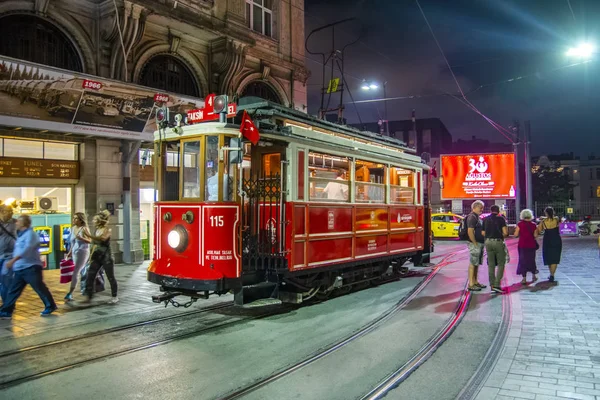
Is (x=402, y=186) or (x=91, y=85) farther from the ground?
(x=91, y=85)

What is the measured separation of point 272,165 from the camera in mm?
8297

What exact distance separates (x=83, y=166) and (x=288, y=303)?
8.39m

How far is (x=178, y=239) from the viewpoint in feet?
25.0

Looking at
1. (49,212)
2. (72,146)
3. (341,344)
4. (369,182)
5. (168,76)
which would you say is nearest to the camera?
(341,344)

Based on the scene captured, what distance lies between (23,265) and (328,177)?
547cm

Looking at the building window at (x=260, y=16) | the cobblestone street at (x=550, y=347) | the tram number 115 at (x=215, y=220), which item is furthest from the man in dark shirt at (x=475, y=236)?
the building window at (x=260, y=16)

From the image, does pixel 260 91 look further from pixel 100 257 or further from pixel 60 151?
pixel 100 257

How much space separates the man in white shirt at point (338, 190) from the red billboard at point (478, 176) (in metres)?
26.2

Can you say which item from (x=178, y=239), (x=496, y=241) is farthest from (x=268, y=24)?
(x=178, y=239)

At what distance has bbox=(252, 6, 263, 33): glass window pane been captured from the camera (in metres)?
20.0

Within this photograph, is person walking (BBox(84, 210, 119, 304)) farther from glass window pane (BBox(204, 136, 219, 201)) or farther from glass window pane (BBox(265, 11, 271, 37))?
glass window pane (BBox(265, 11, 271, 37))

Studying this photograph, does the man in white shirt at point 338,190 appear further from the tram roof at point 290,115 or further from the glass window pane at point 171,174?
the glass window pane at point 171,174

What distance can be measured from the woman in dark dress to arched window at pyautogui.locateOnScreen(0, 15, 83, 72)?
43.5ft

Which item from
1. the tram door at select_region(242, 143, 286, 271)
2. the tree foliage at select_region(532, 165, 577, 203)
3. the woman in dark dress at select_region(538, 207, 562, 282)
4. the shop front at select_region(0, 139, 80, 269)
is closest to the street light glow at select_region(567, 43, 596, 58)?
the woman in dark dress at select_region(538, 207, 562, 282)
